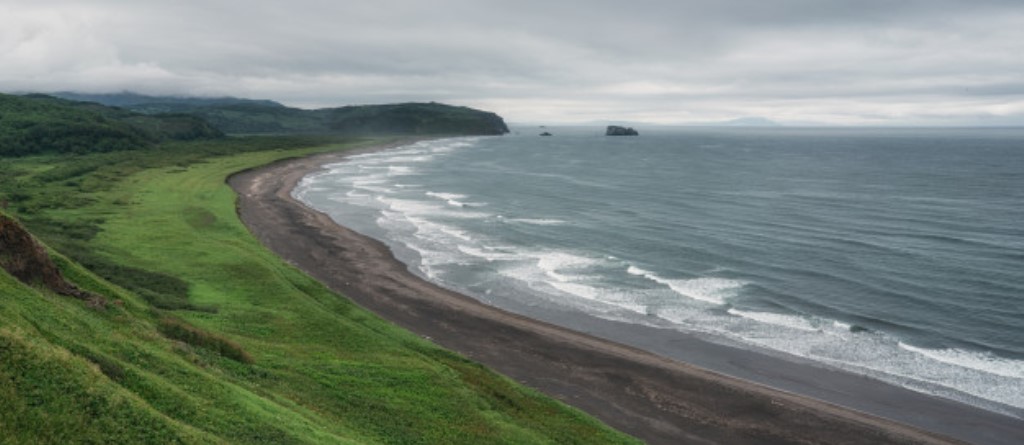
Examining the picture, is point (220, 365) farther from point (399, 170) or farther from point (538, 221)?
point (399, 170)

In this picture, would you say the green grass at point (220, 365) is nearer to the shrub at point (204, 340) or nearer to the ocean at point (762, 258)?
the shrub at point (204, 340)

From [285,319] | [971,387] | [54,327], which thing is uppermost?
[54,327]

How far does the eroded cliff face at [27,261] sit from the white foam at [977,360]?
147 feet

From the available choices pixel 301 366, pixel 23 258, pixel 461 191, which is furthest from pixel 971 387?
pixel 461 191

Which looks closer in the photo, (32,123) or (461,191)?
(461,191)

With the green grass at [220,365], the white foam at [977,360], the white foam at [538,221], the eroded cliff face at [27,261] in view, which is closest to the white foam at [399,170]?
the white foam at [538,221]

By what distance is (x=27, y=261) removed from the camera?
24609 millimetres

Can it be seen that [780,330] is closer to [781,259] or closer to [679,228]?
[781,259]

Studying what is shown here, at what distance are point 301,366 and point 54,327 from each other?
32.6 feet

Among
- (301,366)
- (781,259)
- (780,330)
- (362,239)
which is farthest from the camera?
(362,239)

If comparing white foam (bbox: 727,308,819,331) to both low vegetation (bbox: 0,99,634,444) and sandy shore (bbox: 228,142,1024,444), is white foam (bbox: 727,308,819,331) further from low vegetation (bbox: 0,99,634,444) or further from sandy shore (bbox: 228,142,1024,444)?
low vegetation (bbox: 0,99,634,444)

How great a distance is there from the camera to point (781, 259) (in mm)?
64000

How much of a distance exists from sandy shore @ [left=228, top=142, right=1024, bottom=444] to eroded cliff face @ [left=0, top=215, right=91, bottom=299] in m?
21.2

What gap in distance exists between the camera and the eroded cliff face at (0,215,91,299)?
24.1 m
